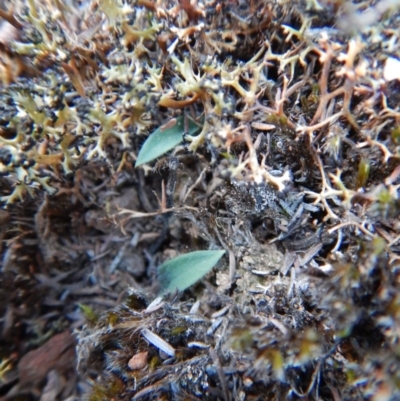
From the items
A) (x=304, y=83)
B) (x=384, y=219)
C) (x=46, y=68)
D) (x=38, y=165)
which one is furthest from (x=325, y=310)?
(x=46, y=68)

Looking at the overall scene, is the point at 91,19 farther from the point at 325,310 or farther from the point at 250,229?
the point at 325,310

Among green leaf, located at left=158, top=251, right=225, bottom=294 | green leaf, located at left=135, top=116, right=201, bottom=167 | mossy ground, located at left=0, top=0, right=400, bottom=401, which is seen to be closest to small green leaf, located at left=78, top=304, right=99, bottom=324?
mossy ground, located at left=0, top=0, right=400, bottom=401

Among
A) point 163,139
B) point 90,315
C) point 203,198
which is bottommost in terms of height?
point 90,315

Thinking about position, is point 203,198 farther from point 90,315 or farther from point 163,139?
point 90,315

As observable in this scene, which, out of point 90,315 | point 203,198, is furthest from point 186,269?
point 90,315

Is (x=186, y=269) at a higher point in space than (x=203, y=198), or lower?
lower

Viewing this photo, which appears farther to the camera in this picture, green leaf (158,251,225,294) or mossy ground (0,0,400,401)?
green leaf (158,251,225,294)

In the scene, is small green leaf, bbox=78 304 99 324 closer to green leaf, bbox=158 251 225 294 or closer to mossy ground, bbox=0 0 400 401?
mossy ground, bbox=0 0 400 401

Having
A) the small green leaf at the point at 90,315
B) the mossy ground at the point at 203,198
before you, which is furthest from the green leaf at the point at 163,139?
the small green leaf at the point at 90,315
